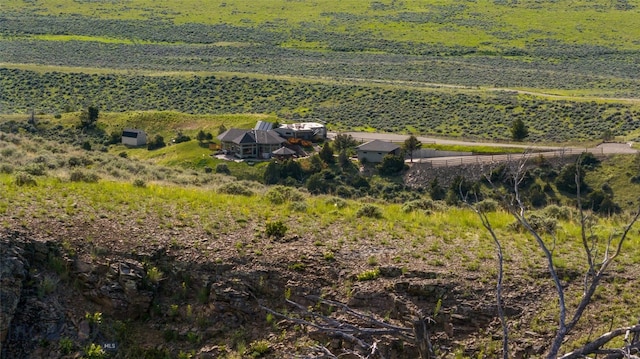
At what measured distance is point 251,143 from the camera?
180ft

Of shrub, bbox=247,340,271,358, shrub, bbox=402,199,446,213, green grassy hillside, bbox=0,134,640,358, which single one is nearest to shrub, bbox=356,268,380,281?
green grassy hillside, bbox=0,134,640,358

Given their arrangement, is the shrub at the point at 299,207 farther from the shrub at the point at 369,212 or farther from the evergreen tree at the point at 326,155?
the evergreen tree at the point at 326,155

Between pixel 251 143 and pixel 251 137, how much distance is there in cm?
82

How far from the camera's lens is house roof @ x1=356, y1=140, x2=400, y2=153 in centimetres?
5231

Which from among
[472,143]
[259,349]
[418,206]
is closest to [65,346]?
[259,349]

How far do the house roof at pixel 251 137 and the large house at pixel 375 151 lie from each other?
6.15 meters

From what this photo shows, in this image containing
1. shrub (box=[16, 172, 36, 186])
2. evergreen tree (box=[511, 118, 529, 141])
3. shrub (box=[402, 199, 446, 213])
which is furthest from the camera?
evergreen tree (box=[511, 118, 529, 141])

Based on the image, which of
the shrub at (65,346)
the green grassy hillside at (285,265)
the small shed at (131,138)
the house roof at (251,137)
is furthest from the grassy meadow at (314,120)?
the house roof at (251,137)

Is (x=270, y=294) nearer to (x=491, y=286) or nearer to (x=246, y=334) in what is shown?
(x=246, y=334)

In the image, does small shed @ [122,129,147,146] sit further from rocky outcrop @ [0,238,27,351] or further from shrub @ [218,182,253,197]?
rocky outcrop @ [0,238,27,351]

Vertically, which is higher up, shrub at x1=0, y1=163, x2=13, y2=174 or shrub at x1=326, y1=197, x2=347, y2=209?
shrub at x1=0, y1=163, x2=13, y2=174

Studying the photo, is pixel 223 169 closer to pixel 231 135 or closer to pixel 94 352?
pixel 231 135

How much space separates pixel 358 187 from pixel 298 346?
3442 centimetres

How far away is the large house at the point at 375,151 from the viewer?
5212 centimetres
